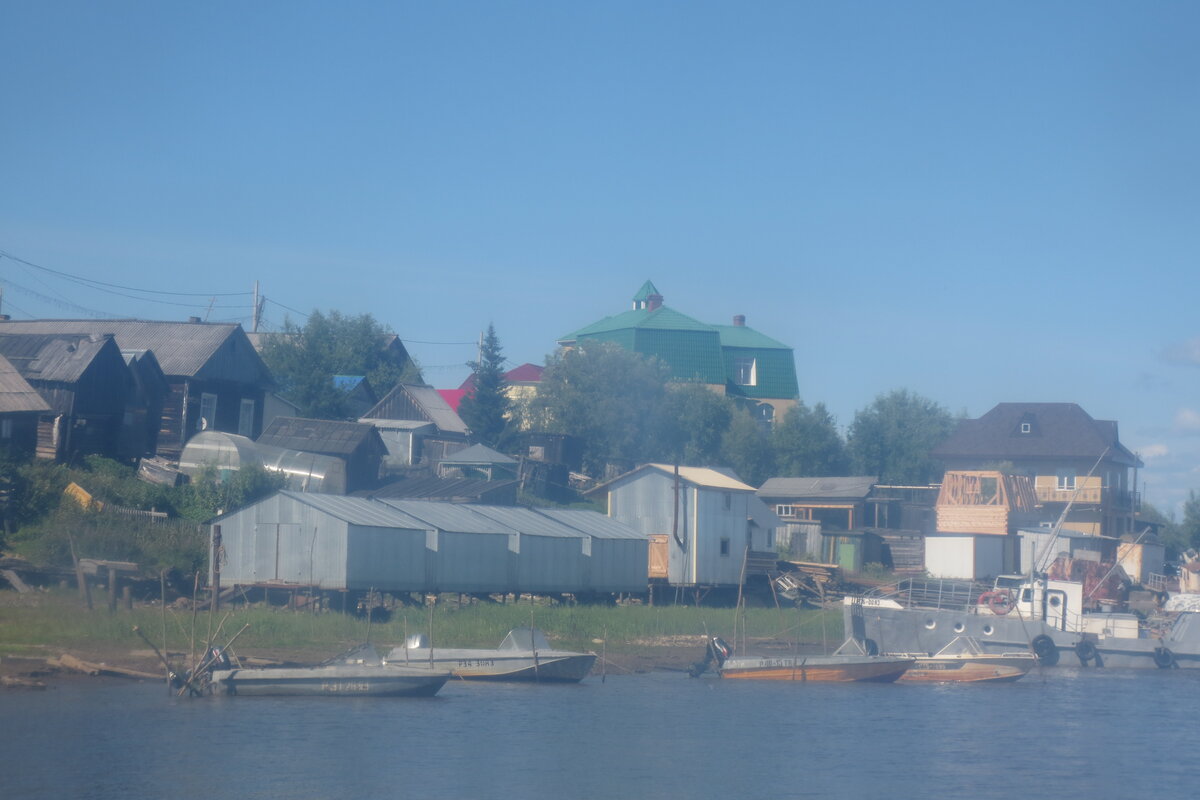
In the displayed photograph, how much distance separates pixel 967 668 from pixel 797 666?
248 inches

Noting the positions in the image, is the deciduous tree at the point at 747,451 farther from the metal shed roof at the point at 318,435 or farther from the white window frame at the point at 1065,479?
the metal shed roof at the point at 318,435

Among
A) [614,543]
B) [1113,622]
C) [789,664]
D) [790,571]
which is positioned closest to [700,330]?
[790,571]

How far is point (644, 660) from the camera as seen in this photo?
136 ft

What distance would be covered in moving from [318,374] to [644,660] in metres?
42.1

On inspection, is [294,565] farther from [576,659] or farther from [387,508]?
[576,659]

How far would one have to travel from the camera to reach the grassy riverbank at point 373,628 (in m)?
33.7

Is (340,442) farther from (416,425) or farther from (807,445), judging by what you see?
(807,445)

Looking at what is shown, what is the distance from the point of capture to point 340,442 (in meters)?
59.9

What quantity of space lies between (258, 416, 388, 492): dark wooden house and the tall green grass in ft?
49.7

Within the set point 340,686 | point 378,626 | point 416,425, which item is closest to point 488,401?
point 416,425

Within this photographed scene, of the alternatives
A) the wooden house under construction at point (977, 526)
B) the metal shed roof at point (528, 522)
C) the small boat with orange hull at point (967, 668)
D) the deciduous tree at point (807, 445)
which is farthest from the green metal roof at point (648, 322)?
the small boat with orange hull at point (967, 668)

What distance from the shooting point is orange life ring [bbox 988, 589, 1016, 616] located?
4484cm

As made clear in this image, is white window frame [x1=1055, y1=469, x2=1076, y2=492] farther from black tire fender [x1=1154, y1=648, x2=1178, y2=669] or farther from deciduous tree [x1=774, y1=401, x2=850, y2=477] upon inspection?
black tire fender [x1=1154, y1=648, x2=1178, y2=669]

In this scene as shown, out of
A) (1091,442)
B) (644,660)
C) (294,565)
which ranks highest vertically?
(1091,442)
